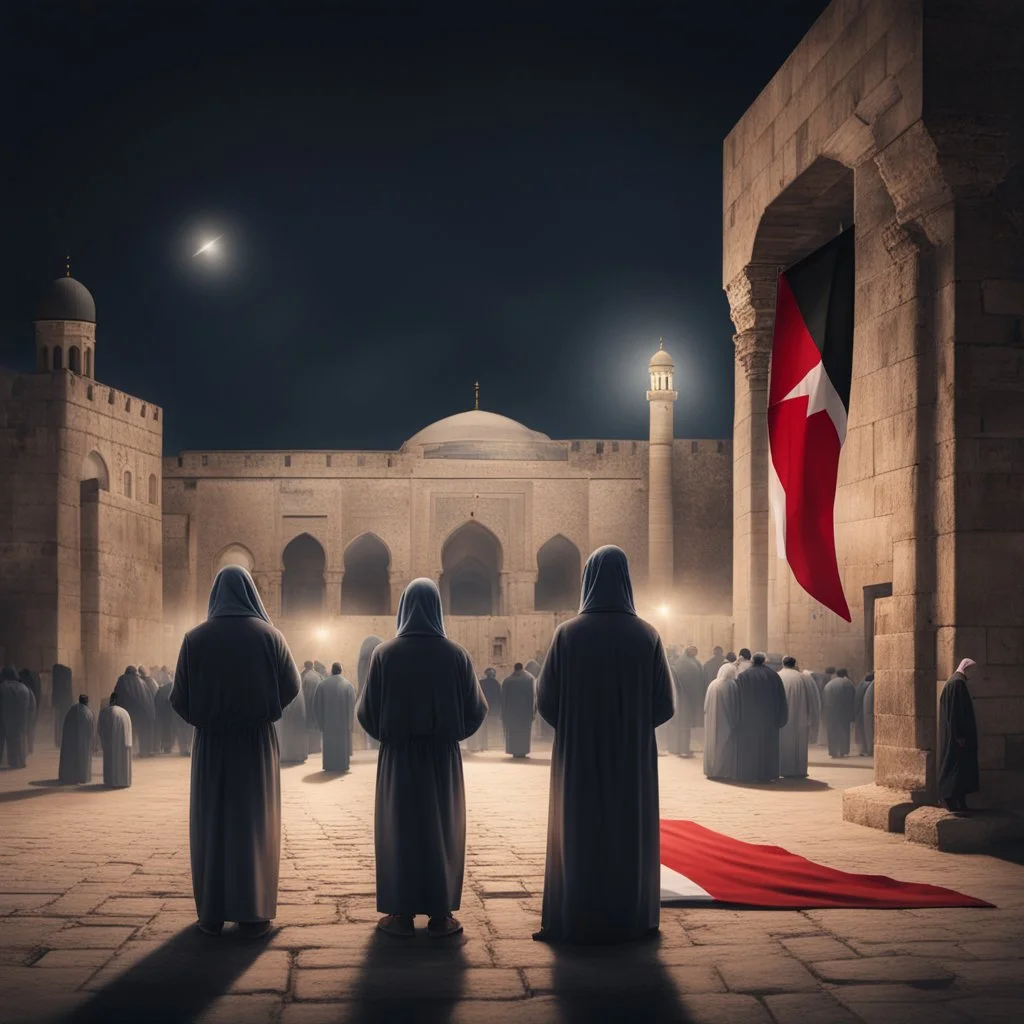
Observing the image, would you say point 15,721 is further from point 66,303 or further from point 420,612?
point 66,303

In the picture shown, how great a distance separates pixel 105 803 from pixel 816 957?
7196 millimetres

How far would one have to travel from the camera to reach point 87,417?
91.5 ft

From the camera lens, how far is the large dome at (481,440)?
121 ft

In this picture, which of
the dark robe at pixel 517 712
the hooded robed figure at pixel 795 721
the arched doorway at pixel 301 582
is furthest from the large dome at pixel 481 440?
the hooded robed figure at pixel 795 721

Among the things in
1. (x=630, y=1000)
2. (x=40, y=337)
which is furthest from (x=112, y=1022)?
(x=40, y=337)

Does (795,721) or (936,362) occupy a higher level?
(936,362)

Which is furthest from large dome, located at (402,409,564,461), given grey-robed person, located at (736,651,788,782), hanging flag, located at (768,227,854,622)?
hanging flag, located at (768,227,854,622)

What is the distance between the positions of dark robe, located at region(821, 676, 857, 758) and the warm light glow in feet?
69.4

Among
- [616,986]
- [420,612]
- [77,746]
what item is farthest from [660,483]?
[616,986]

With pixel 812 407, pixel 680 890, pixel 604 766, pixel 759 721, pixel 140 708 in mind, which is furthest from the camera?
pixel 140 708

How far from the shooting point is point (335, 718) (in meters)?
14.0

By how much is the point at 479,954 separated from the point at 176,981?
111cm

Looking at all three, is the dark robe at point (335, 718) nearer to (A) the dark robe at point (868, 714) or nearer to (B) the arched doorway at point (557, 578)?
(A) the dark robe at point (868, 714)

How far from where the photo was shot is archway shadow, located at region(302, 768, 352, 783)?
12805 millimetres
